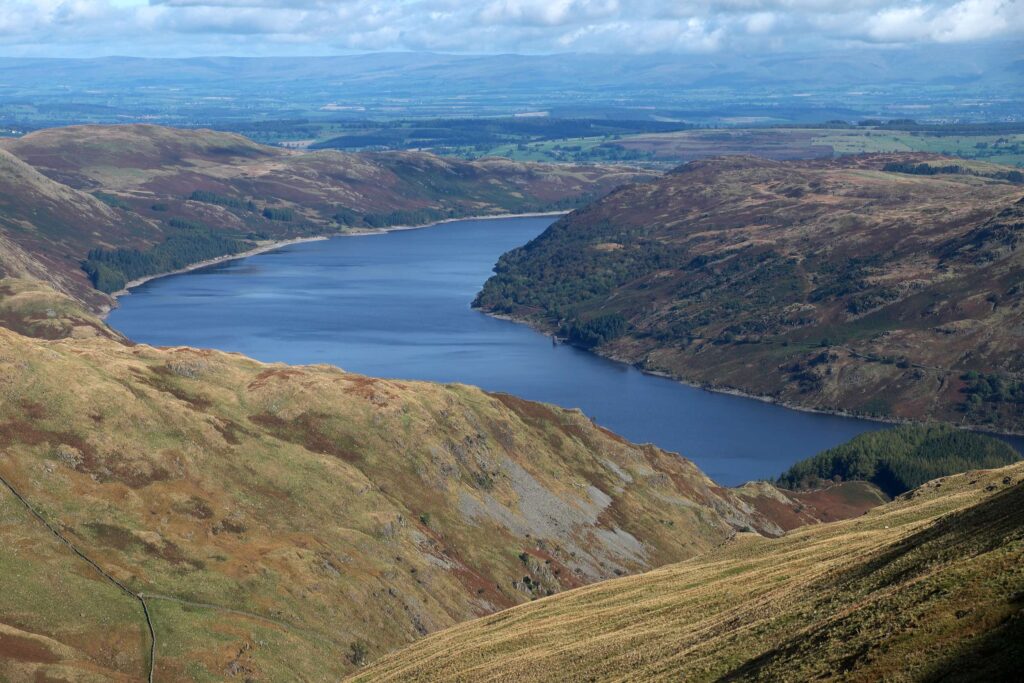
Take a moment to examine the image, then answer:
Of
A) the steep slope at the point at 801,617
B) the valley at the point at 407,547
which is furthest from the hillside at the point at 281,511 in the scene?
the steep slope at the point at 801,617

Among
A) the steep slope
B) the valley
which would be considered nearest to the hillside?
the valley

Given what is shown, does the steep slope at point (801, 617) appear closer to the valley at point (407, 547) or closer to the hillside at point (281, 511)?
the valley at point (407, 547)

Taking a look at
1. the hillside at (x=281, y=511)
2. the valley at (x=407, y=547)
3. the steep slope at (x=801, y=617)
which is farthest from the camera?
the hillside at (x=281, y=511)

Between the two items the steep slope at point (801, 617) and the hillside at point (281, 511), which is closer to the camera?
the steep slope at point (801, 617)

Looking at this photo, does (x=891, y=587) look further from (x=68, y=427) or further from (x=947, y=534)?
(x=68, y=427)

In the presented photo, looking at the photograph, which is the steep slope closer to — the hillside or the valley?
the valley

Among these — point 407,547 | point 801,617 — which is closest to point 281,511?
point 407,547
